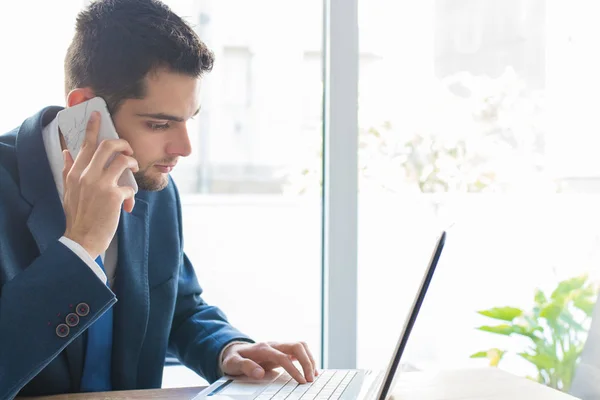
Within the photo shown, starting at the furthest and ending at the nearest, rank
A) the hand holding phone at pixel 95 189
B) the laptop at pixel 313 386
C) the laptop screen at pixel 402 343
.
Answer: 1. the hand holding phone at pixel 95 189
2. the laptop at pixel 313 386
3. the laptop screen at pixel 402 343

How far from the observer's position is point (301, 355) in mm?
1219

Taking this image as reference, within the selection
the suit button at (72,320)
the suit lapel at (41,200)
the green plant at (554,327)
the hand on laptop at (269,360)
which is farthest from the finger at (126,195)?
the green plant at (554,327)

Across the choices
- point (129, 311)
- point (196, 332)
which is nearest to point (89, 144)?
point (129, 311)

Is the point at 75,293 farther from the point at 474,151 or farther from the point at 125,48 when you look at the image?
the point at 474,151

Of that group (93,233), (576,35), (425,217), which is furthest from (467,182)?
(93,233)

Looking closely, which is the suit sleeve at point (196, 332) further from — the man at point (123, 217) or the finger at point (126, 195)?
the finger at point (126, 195)

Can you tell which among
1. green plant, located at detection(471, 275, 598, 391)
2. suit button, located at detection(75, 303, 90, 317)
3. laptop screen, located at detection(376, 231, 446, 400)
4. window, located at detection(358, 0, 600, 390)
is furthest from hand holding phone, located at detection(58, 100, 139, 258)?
green plant, located at detection(471, 275, 598, 391)

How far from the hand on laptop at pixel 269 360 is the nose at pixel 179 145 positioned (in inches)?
17.0

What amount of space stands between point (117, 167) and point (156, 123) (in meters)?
0.23

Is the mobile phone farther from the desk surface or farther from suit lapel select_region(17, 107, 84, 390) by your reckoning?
the desk surface

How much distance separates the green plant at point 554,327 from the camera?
2.25m

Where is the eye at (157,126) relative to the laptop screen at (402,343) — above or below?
above

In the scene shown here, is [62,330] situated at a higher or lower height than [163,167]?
lower

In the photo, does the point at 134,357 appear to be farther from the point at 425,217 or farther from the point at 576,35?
the point at 576,35
